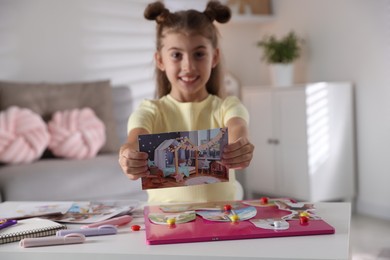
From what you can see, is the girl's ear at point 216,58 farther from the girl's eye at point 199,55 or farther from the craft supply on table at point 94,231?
the craft supply on table at point 94,231

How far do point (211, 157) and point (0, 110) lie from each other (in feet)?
6.08

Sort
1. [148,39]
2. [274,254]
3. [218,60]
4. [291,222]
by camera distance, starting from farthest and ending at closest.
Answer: [148,39] → [218,60] → [291,222] → [274,254]

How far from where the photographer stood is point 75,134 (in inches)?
102

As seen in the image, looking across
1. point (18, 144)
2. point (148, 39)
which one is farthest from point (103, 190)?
point (148, 39)

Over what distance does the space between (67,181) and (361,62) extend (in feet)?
5.40

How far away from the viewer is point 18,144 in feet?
8.01

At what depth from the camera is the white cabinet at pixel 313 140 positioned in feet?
9.45

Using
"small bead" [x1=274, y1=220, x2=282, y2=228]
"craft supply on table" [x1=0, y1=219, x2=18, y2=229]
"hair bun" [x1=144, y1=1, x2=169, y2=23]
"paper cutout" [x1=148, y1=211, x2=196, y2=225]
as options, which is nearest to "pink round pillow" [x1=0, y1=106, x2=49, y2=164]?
"hair bun" [x1=144, y1=1, x2=169, y2=23]

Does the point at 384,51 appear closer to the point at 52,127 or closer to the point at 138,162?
the point at 52,127

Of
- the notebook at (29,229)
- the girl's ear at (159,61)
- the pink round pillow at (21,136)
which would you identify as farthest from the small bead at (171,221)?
the pink round pillow at (21,136)

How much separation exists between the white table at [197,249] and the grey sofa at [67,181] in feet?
4.30

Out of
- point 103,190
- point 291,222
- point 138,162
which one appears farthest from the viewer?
point 103,190

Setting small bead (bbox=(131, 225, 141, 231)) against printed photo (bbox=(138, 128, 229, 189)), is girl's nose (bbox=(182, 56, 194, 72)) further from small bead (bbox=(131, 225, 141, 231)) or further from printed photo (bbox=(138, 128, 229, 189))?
small bead (bbox=(131, 225, 141, 231))

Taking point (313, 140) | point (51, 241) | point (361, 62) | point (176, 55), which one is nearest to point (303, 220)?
point (51, 241)
